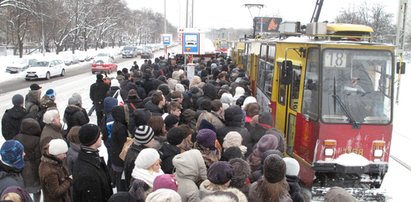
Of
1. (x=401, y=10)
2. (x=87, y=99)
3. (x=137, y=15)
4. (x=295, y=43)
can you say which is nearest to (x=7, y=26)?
(x=87, y=99)

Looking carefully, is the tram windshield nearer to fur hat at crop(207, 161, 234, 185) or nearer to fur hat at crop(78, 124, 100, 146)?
fur hat at crop(207, 161, 234, 185)

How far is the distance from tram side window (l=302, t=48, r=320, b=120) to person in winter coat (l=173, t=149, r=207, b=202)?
3.85 meters

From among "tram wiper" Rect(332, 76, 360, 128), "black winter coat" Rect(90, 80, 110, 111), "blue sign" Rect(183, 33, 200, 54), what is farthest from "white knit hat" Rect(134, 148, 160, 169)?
"blue sign" Rect(183, 33, 200, 54)

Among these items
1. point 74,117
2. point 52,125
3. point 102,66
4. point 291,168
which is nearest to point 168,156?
point 291,168

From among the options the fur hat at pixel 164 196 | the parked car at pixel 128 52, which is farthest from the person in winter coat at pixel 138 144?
the parked car at pixel 128 52

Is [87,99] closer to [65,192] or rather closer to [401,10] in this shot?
[401,10]

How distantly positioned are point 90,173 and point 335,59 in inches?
203

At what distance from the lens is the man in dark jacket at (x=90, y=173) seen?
466 cm

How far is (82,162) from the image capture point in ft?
15.6

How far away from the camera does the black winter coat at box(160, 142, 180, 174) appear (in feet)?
18.0

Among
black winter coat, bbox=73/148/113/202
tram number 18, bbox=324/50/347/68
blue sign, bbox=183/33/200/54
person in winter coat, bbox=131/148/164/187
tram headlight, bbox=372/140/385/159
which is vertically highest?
blue sign, bbox=183/33/200/54

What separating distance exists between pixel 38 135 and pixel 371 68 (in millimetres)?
5862

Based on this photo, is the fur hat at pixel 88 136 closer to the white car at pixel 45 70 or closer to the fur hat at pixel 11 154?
the fur hat at pixel 11 154

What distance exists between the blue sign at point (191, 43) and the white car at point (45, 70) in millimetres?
19866
